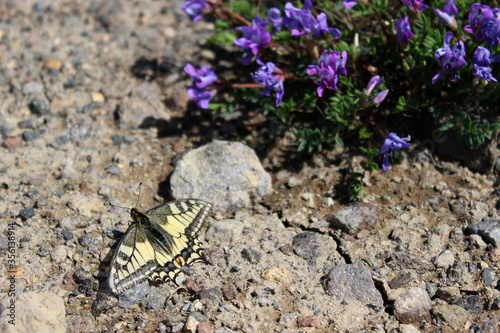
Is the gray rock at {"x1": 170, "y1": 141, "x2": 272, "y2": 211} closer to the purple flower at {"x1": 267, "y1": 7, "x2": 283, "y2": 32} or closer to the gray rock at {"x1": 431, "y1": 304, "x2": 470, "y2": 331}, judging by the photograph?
the purple flower at {"x1": 267, "y1": 7, "x2": 283, "y2": 32}

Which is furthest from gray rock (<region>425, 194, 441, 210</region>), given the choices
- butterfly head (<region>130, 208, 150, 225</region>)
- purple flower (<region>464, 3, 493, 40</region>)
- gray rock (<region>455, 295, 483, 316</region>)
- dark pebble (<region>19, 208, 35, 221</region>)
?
dark pebble (<region>19, 208, 35, 221</region>)

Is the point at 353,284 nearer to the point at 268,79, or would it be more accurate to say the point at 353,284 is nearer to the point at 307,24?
the point at 268,79

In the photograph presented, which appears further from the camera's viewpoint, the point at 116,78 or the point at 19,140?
the point at 116,78

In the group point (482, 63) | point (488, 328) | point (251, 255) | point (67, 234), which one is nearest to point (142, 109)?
point (67, 234)

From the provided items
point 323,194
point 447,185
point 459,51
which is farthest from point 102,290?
point 459,51

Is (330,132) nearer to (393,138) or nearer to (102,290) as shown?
(393,138)

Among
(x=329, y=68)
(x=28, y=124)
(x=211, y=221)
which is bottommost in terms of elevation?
(x=211, y=221)
